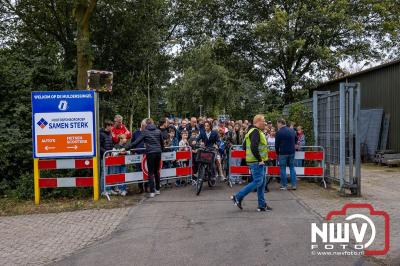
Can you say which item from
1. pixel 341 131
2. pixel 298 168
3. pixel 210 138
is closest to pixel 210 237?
pixel 210 138

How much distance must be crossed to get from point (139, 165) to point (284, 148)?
3.85 meters

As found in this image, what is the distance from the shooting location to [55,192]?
36.2 feet

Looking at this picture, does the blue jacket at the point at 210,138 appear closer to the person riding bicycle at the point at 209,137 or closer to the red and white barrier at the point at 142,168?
the person riding bicycle at the point at 209,137

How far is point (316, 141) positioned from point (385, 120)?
28.8 ft

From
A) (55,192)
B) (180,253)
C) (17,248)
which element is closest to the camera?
(180,253)

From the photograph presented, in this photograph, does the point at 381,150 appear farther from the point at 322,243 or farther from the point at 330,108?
the point at 322,243

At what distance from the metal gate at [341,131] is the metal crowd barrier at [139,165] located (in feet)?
13.2

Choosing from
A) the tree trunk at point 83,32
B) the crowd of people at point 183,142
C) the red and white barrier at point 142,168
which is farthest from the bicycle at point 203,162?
the tree trunk at point 83,32

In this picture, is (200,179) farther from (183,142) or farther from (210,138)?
(183,142)

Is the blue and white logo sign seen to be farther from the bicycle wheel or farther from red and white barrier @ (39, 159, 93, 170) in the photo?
the bicycle wheel

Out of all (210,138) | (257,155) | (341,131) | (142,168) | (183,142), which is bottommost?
(142,168)

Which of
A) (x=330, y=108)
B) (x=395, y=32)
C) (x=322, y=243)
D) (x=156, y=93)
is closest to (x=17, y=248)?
(x=322, y=243)

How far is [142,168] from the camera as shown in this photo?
11773mm

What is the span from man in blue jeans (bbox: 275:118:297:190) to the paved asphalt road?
172cm
